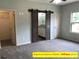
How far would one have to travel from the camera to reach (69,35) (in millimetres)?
6488

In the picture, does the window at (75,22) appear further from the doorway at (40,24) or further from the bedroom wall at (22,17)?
the bedroom wall at (22,17)

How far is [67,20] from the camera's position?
6.57 meters

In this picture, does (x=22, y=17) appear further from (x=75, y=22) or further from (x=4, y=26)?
(x=75, y=22)

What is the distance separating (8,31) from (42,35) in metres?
2.58

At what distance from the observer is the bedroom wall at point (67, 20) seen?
5.97 metres

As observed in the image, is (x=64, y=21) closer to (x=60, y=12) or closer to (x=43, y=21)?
(x=60, y=12)

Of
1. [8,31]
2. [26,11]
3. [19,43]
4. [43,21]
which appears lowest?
[19,43]

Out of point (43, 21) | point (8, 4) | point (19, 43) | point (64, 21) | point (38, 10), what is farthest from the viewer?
point (64, 21)

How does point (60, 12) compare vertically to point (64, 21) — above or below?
above

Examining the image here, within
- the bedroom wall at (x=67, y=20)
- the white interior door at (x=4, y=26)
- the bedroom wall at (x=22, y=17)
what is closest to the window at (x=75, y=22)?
the bedroom wall at (x=67, y=20)

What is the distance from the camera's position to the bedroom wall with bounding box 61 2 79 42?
5.97 metres

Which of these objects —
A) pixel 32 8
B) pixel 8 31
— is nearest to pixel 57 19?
pixel 32 8

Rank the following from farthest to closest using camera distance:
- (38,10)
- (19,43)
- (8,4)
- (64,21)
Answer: (64,21) → (38,10) → (19,43) → (8,4)

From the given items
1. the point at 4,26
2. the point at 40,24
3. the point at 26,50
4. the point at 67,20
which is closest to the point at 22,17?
the point at 40,24
